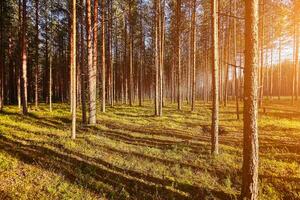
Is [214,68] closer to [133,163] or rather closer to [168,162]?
[168,162]

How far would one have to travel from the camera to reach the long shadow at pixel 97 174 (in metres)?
8.04

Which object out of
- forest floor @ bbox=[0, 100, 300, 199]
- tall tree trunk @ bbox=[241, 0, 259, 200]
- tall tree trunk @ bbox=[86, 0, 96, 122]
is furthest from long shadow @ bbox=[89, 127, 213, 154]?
tall tree trunk @ bbox=[241, 0, 259, 200]

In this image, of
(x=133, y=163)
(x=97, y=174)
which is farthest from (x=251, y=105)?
(x=97, y=174)

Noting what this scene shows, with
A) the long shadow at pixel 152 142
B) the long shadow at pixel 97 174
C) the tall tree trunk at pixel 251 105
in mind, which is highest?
the tall tree trunk at pixel 251 105

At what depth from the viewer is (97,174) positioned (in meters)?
9.34

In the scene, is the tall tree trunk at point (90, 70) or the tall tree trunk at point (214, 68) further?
the tall tree trunk at point (90, 70)

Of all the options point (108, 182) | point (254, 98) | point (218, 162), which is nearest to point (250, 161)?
point (254, 98)

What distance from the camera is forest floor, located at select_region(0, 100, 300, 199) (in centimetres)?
808

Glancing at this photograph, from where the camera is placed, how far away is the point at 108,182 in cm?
873

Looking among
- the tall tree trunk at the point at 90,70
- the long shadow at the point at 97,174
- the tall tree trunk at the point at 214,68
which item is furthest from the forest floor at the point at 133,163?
the tall tree trunk at the point at 90,70

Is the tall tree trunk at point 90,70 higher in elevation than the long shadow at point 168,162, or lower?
higher

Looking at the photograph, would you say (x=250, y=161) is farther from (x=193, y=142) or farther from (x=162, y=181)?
(x=193, y=142)

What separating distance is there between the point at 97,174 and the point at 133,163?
5.31 ft

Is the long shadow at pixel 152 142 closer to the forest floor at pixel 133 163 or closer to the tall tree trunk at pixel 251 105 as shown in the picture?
the forest floor at pixel 133 163
